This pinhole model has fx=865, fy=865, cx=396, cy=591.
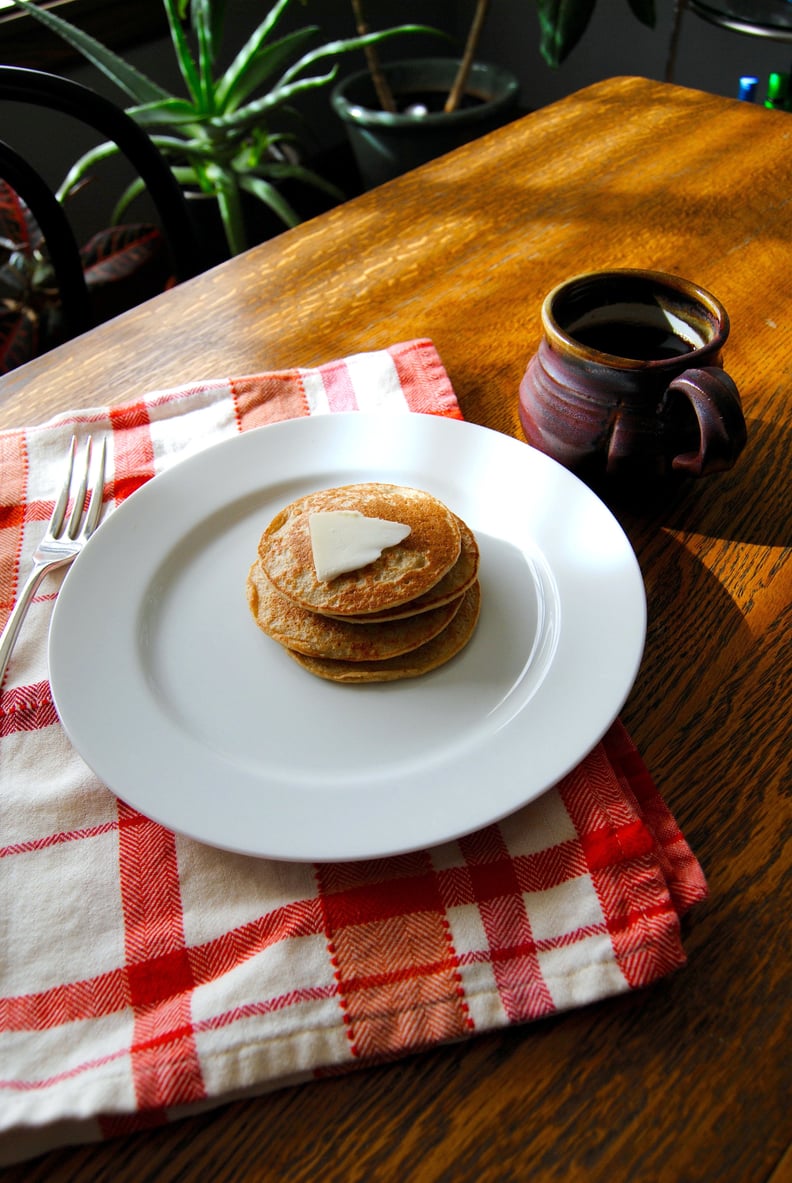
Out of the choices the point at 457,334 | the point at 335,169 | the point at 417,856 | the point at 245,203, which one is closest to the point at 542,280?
the point at 457,334

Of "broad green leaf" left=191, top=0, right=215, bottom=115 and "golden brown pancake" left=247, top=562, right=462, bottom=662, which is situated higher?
"broad green leaf" left=191, top=0, right=215, bottom=115

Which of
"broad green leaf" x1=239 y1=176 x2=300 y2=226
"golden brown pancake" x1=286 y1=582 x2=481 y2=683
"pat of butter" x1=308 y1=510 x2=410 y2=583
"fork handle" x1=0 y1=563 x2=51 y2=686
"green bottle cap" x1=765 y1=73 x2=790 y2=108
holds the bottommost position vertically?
"broad green leaf" x1=239 y1=176 x2=300 y2=226

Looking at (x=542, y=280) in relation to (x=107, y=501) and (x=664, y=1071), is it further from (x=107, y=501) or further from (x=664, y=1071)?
(x=664, y=1071)

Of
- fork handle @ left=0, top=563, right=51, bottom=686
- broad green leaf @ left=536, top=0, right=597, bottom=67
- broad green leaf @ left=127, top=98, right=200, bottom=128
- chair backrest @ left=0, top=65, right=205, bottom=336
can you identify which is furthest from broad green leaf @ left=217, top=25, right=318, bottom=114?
fork handle @ left=0, top=563, right=51, bottom=686

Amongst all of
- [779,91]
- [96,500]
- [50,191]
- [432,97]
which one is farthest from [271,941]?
[432,97]

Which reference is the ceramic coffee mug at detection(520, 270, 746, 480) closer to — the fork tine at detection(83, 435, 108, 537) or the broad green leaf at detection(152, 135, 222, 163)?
the fork tine at detection(83, 435, 108, 537)

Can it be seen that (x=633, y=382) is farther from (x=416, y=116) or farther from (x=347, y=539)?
(x=416, y=116)

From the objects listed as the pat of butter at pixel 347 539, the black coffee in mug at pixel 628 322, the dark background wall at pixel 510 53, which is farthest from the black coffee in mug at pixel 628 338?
the dark background wall at pixel 510 53
